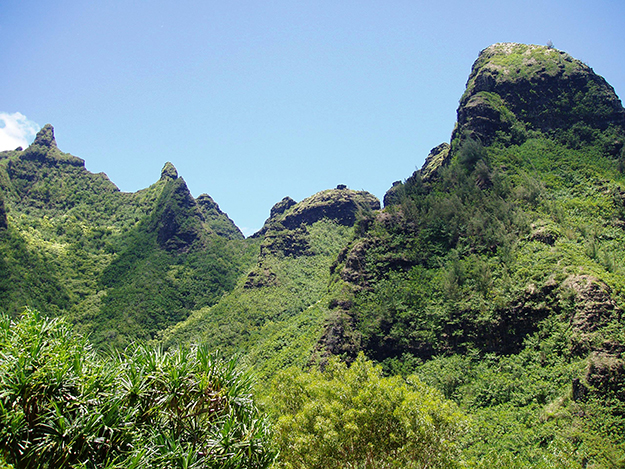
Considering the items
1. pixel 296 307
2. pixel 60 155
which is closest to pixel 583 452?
pixel 296 307

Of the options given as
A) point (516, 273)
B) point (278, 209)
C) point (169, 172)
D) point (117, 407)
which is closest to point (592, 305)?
point (516, 273)

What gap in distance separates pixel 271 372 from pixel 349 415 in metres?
29.2

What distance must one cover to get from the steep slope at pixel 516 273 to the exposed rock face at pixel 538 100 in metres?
0.21

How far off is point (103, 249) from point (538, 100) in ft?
331

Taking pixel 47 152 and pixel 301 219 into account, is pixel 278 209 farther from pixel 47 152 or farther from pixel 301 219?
pixel 47 152

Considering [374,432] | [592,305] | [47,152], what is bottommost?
[374,432]

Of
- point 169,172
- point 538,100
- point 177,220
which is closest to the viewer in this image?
point 538,100

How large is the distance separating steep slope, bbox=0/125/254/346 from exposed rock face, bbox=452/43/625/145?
207ft

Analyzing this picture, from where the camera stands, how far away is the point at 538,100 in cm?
5647

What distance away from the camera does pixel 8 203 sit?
9744 centimetres

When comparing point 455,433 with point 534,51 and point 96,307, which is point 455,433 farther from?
point 96,307

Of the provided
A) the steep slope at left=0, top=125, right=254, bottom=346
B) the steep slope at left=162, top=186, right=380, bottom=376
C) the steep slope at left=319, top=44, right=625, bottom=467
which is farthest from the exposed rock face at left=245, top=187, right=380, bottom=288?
the steep slope at left=319, top=44, right=625, bottom=467

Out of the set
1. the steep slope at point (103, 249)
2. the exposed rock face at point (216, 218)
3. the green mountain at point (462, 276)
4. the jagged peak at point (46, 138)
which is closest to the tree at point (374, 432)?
the green mountain at point (462, 276)

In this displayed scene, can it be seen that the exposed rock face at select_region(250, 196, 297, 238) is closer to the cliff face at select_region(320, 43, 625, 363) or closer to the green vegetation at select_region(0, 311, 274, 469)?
the cliff face at select_region(320, 43, 625, 363)
